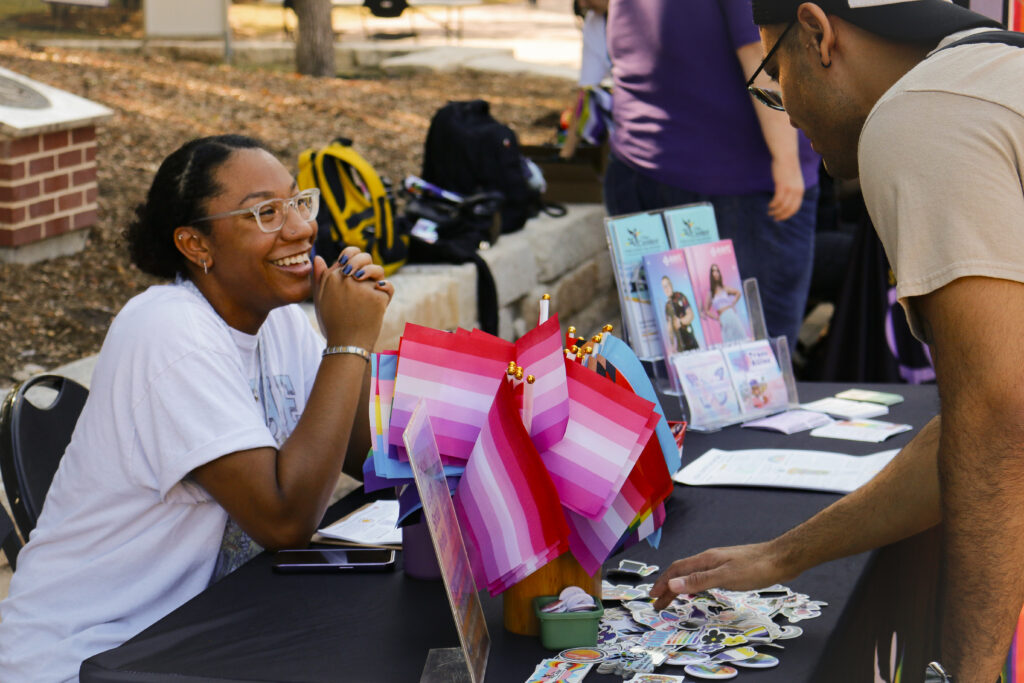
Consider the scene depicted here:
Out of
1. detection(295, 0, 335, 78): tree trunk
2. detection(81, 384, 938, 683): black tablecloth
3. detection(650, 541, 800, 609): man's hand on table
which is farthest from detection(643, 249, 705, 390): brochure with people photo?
detection(295, 0, 335, 78): tree trunk

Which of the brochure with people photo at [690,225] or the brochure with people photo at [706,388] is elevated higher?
the brochure with people photo at [690,225]

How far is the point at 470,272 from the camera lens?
193 inches

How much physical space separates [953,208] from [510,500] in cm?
68

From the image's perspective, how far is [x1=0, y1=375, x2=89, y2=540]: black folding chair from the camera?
7.27 ft

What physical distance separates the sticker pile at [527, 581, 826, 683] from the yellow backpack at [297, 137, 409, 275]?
273cm

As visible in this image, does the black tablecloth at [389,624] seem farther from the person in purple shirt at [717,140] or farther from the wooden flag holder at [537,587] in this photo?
the person in purple shirt at [717,140]

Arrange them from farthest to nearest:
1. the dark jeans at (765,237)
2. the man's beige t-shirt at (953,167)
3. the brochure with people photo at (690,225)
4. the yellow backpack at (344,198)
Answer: the yellow backpack at (344,198), the dark jeans at (765,237), the brochure with people photo at (690,225), the man's beige t-shirt at (953,167)

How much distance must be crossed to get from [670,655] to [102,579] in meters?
0.99

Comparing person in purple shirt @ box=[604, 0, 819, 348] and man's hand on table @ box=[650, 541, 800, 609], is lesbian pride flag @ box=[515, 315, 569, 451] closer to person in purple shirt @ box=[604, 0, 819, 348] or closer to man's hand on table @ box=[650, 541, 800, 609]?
man's hand on table @ box=[650, 541, 800, 609]

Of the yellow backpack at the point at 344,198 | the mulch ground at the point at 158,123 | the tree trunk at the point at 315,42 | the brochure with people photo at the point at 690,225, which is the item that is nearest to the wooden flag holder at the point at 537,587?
the brochure with people photo at the point at 690,225

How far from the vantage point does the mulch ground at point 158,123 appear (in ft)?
13.6

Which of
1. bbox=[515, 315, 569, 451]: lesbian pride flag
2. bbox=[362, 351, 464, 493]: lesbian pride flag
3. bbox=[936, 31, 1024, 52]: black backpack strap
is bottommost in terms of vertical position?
bbox=[362, 351, 464, 493]: lesbian pride flag

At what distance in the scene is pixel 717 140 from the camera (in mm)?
3533

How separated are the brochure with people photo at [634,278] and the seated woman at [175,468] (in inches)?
29.5
